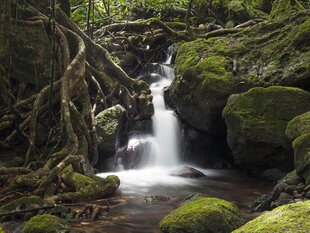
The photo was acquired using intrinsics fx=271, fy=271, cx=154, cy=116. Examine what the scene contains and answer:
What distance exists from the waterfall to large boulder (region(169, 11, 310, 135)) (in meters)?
0.82

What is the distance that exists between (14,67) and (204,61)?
6.58 meters

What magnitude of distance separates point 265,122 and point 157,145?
14.5ft

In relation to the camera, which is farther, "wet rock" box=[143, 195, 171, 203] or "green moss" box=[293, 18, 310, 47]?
"green moss" box=[293, 18, 310, 47]

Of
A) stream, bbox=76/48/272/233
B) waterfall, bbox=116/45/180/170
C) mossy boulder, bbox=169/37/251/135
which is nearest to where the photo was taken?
stream, bbox=76/48/272/233

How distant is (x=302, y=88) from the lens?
869cm

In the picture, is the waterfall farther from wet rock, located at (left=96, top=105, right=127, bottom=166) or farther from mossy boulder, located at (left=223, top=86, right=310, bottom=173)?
mossy boulder, located at (left=223, top=86, right=310, bottom=173)

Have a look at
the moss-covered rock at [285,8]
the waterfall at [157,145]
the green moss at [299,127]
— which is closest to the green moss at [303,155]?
the green moss at [299,127]

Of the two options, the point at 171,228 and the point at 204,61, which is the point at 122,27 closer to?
the point at 204,61

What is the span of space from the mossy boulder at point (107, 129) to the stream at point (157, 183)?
67cm

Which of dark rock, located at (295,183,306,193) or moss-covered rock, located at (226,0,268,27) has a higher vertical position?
moss-covered rock, located at (226,0,268,27)

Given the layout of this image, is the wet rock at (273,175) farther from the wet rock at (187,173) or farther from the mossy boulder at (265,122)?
the wet rock at (187,173)

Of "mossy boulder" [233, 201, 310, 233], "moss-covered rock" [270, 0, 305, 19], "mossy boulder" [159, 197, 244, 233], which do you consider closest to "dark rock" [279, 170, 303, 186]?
"mossy boulder" [159, 197, 244, 233]

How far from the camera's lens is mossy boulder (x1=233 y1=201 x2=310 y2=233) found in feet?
6.15

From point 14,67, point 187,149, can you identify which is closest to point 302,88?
point 187,149
